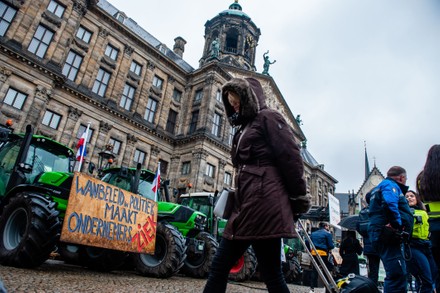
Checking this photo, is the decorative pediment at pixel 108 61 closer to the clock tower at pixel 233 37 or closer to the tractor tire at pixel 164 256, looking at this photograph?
the clock tower at pixel 233 37

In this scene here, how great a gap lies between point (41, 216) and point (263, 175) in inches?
163

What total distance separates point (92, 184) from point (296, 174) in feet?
13.9

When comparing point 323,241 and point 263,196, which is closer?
point 263,196

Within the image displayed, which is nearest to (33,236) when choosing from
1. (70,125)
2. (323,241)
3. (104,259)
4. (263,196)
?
(104,259)

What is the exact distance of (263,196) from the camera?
6.95 feet

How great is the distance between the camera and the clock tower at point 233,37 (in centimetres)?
3406

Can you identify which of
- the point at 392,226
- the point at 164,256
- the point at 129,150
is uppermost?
the point at 129,150

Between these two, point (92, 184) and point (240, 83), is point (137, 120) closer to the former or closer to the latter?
point (92, 184)

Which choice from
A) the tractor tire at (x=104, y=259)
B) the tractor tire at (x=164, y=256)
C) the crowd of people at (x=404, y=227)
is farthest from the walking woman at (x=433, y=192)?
the tractor tire at (x=104, y=259)

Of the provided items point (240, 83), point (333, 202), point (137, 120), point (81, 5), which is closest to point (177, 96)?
point (137, 120)

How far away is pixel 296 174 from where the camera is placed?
2.14 m

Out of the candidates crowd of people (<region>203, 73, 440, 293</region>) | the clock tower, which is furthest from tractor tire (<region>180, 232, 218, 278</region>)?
the clock tower

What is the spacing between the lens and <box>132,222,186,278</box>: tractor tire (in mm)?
5832

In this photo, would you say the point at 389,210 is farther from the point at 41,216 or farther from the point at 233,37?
the point at 233,37
